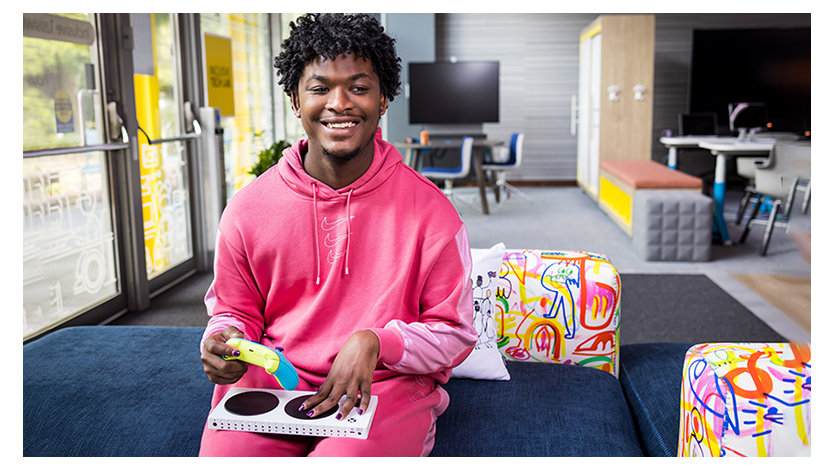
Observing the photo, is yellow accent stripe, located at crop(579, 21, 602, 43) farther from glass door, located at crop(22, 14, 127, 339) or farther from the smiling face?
the smiling face

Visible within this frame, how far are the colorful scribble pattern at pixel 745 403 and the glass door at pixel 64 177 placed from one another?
2.71 metres

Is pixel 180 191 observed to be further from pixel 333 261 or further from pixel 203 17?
pixel 333 261

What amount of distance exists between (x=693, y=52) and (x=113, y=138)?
746 cm

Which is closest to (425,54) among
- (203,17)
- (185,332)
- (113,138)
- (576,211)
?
(576,211)

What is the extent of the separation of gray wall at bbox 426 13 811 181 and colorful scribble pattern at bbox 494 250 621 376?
305 inches

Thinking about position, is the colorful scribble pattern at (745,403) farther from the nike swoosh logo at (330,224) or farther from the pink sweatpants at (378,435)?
the nike swoosh logo at (330,224)

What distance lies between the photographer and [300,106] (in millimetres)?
1288

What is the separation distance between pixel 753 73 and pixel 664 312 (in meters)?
6.17

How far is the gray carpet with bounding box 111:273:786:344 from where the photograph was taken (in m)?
3.36

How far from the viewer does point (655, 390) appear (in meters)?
1.70

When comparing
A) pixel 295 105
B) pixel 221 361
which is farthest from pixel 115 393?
pixel 295 105

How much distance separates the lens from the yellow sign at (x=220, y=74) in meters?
4.66

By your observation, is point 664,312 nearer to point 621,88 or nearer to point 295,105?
point 295,105

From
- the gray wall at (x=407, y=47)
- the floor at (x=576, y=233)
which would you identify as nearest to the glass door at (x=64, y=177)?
the floor at (x=576, y=233)
